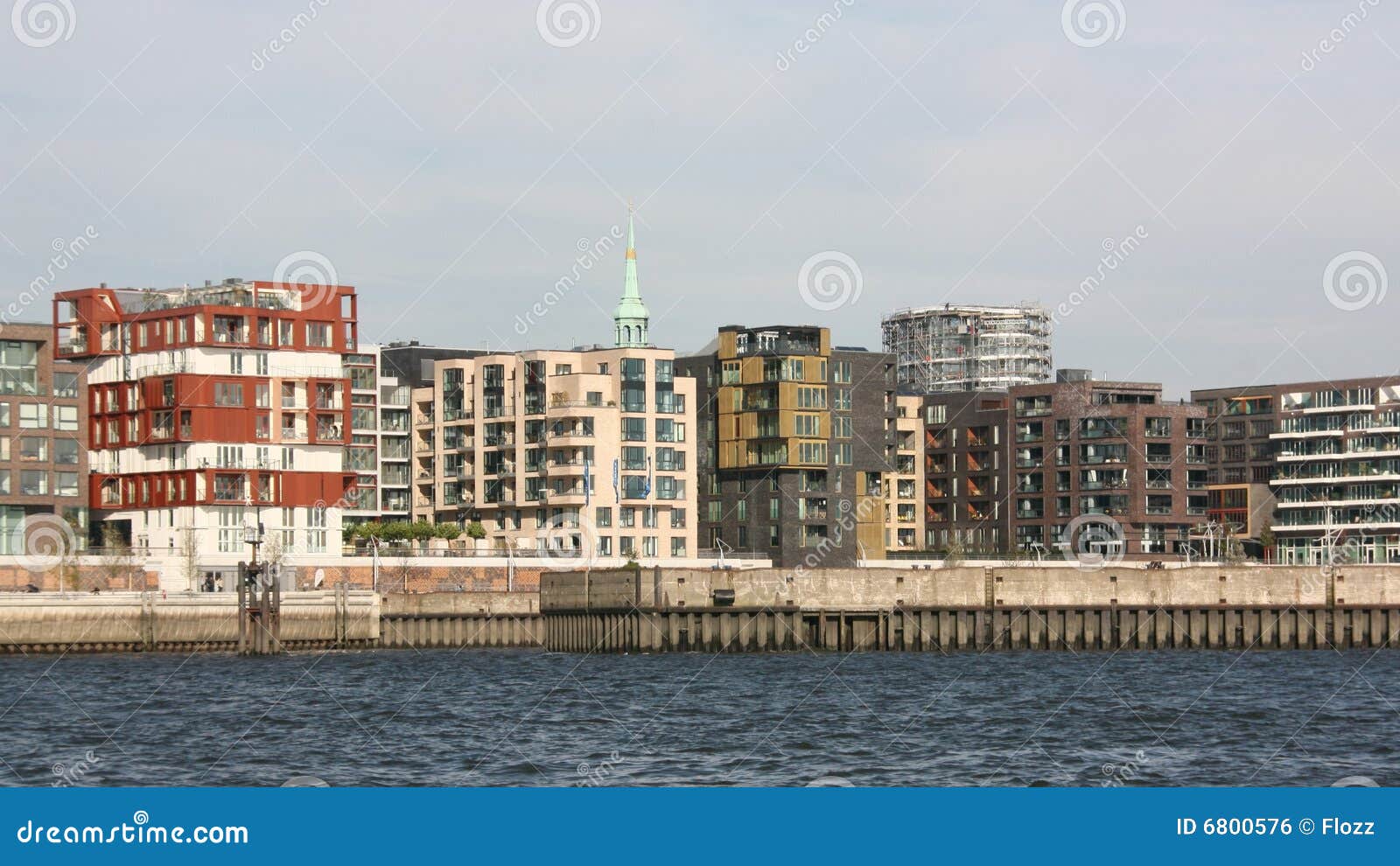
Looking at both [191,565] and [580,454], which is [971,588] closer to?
[191,565]

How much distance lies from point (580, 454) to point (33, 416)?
4838 centimetres

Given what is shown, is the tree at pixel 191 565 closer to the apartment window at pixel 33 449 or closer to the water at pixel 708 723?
the apartment window at pixel 33 449

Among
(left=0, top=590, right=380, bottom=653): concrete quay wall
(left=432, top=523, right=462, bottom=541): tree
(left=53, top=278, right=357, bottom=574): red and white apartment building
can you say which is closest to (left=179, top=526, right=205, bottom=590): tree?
(left=53, top=278, right=357, bottom=574): red and white apartment building

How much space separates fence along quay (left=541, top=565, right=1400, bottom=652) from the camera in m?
113

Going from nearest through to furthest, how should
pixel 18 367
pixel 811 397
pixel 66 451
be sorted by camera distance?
pixel 18 367 → pixel 66 451 → pixel 811 397

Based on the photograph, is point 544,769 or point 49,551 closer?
point 544,769

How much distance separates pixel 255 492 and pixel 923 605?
55184 millimetres

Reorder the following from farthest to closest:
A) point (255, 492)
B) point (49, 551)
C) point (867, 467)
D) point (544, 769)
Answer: point (867, 467) → point (255, 492) → point (49, 551) → point (544, 769)

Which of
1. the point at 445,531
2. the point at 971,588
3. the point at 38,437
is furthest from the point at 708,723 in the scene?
the point at 445,531

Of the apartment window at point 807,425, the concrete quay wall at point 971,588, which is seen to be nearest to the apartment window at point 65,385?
the concrete quay wall at point 971,588

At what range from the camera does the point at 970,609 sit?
387 ft

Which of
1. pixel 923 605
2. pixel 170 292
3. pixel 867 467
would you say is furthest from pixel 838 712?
pixel 867 467

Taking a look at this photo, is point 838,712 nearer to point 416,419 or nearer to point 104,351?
point 104,351

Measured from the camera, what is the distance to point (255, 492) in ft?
482
